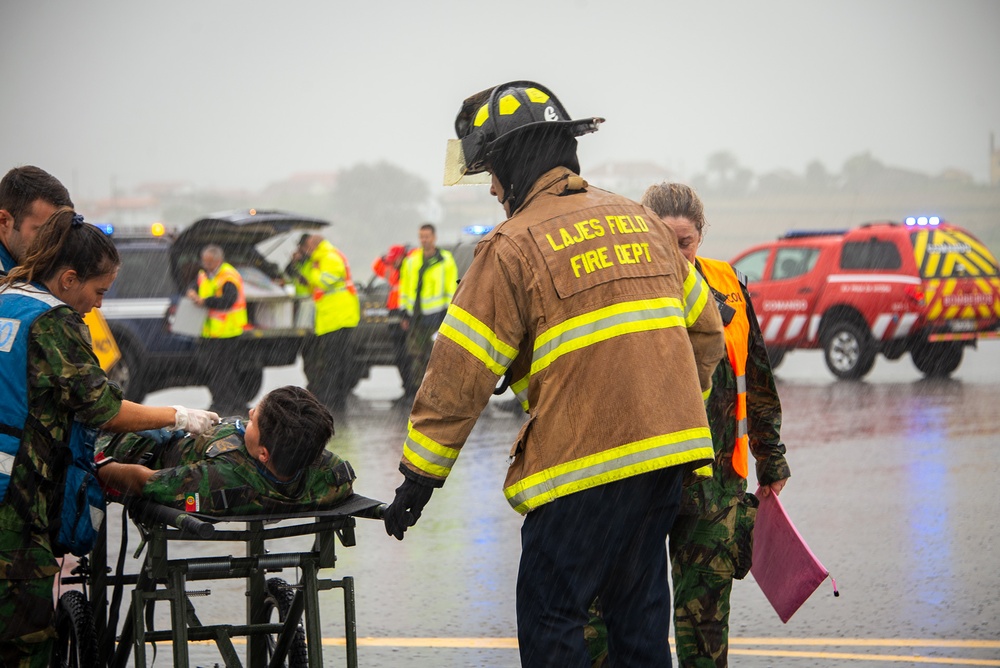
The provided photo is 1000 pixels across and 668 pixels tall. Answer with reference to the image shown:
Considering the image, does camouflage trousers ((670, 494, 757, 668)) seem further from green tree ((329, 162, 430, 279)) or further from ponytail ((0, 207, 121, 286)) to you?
green tree ((329, 162, 430, 279))

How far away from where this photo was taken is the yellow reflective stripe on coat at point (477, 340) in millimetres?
2979

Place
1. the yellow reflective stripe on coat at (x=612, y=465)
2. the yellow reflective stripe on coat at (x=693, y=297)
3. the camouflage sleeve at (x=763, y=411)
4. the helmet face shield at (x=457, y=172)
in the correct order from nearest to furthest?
the yellow reflective stripe on coat at (x=612, y=465) < the yellow reflective stripe on coat at (x=693, y=297) < the helmet face shield at (x=457, y=172) < the camouflage sleeve at (x=763, y=411)

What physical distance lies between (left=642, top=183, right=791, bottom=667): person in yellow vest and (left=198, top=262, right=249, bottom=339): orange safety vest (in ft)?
31.0

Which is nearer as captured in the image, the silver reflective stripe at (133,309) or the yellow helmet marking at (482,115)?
the yellow helmet marking at (482,115)

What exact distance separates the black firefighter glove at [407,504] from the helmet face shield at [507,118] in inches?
34.1

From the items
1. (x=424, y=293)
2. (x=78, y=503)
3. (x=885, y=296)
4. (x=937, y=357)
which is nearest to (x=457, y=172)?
(x=78, y=503)

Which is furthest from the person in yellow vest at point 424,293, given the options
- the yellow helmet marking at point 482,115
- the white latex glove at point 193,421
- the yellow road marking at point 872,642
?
the yellow helmet marking at point 482,115

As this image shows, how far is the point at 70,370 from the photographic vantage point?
326cm

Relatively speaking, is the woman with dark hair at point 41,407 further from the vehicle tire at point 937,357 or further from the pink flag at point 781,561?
the vehicle tire at point 937,357

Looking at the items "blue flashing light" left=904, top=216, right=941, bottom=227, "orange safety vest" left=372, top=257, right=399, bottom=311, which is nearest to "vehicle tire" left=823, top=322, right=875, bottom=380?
"blue flashing light" left=904, top=216, right=941, bottom=227

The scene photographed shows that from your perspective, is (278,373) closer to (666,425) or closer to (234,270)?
(234,270)

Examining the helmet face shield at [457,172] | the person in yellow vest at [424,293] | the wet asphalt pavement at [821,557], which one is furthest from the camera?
the person in yellow vest at [424,293]

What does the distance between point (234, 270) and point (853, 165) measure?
140 feet

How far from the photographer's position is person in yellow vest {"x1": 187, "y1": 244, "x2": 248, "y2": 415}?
42.3 feet
